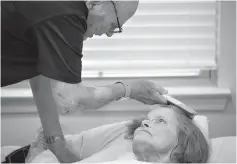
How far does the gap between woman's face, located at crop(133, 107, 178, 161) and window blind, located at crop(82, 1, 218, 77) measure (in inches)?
22.2

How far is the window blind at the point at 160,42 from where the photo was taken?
79.2 inches

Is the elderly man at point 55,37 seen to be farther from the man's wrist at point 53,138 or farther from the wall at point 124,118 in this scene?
the wall at point 124,118

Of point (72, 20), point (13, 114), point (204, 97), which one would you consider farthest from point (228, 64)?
point (72, 20)

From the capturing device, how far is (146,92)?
146 cm

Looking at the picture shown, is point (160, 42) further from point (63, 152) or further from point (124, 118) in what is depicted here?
point (63, 152)

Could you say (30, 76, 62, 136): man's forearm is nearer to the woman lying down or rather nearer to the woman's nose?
the woman lying down

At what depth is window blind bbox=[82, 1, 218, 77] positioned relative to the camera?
6.60ft

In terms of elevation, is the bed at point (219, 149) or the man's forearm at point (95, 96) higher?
the man's forearm at point (95, 96)

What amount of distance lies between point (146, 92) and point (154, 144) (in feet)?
0.62

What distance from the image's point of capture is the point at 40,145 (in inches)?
62.0

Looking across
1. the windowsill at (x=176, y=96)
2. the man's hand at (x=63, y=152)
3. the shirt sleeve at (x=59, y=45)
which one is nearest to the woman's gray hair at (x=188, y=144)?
the man's hand at (x=63, y=152)

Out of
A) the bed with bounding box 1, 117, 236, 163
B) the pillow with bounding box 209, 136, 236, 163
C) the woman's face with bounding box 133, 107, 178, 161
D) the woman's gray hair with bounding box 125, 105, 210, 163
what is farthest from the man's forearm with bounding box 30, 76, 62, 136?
the pillow with bounding box 209, 136, 236, 163

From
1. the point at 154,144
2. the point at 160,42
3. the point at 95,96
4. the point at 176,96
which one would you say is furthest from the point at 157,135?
the point at 160,42

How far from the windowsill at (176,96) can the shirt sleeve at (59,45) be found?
1035 millimetres
